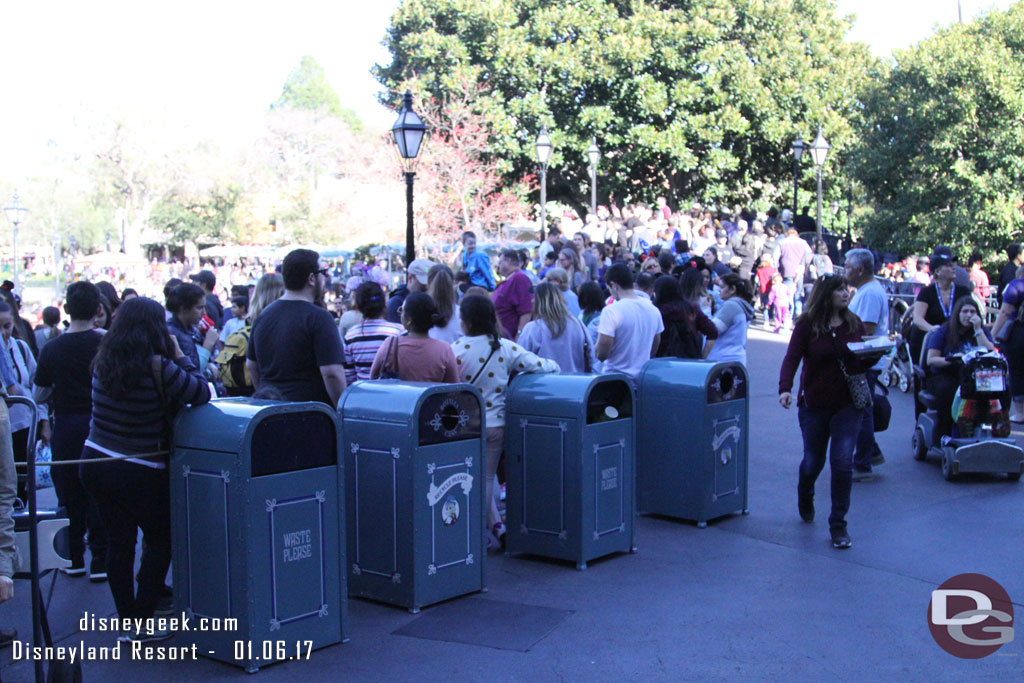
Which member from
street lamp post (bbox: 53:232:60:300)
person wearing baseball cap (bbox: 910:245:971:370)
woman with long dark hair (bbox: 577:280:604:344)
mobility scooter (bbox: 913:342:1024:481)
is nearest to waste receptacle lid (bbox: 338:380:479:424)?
woman with long dark hair (bbox: 577:280:604:344)

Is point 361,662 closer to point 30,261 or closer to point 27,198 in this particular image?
point 27,198

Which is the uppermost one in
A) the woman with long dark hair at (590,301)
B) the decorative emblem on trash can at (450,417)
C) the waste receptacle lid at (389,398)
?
the woman with long dark hair at (590,301)

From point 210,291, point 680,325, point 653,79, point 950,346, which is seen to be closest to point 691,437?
point 680,325

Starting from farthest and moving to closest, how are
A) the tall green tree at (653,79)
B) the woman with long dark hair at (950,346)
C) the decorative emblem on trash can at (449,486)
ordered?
the tall green tree at (653,79)
the woman with long dark hair at (950,346)
the decorative emblem on trash can at (449,486)

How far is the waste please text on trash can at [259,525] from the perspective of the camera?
4785 mm

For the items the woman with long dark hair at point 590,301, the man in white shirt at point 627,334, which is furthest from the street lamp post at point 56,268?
the man in white shirt at point 627,334

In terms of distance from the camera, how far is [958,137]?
2350cm

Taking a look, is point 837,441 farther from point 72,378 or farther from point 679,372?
point 72,378

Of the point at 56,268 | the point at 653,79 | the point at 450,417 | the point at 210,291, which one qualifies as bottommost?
the point at 450,417

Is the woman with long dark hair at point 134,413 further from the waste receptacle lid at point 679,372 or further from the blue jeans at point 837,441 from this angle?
the blue jeans at point 837,441

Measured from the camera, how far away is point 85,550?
23.8 ft

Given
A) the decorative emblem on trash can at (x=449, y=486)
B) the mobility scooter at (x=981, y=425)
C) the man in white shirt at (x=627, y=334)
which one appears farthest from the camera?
the mobility scooter at (x=981, y=425)

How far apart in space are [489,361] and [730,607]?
2.14 meters

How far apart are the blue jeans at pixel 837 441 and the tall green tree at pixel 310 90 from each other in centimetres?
10570
